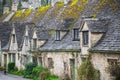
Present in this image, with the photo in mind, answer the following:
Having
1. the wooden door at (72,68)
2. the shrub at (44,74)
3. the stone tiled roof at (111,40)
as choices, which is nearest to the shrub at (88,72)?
the stone tiled roof at (111,40)

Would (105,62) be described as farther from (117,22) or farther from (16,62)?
(16,62)

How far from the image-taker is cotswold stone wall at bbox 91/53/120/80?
31.3m

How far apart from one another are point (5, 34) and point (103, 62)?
34.5 m

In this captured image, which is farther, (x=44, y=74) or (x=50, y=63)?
(x=50, y=63)

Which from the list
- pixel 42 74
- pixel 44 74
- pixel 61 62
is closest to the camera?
pixel 61 62

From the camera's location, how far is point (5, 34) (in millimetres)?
64500

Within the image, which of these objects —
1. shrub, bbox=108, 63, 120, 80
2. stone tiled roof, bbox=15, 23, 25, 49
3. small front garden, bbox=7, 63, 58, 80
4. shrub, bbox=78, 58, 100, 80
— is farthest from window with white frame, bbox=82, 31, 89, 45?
stone tiled roof, bbox=15, 23, 25, 49

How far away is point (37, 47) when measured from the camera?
47844 mm

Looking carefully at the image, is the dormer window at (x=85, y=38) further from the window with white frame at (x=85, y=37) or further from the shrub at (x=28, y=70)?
the shrub at (x=28, y=70)

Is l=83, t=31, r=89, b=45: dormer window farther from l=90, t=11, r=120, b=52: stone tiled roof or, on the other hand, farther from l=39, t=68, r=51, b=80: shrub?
l=39, t=68, r=51, b=80: shrub

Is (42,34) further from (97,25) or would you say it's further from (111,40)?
(111,40)

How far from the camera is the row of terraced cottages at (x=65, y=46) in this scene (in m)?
32.5

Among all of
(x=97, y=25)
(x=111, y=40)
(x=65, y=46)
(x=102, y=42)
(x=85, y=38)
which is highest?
(x=97, y=25)

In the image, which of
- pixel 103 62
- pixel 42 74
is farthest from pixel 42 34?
pixel 103 62
